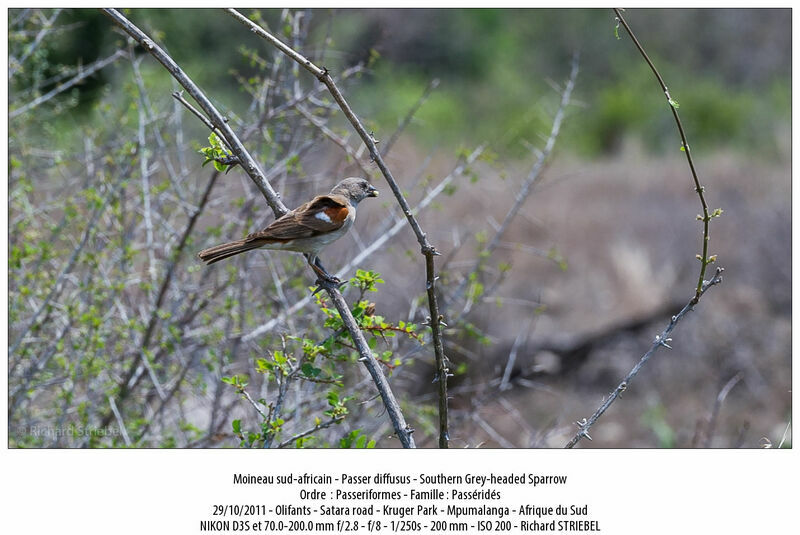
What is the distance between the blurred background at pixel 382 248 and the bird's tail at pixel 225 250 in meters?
0.39

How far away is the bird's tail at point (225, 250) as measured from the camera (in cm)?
321

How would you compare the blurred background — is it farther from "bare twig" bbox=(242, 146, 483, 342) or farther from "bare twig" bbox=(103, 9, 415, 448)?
"bare twig" bbox=(103, 9, 415, 448)

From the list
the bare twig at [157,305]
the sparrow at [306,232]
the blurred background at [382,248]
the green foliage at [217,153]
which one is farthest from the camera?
the blurred background at [382,248]

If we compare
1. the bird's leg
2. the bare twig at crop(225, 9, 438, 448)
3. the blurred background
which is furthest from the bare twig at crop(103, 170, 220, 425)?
the bare twig at crop(225, 9, 438, 448)

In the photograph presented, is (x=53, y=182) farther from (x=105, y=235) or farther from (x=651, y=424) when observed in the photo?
(x=651, y=424)

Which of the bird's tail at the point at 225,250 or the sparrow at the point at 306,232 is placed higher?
the sparrow at the point at 306,232

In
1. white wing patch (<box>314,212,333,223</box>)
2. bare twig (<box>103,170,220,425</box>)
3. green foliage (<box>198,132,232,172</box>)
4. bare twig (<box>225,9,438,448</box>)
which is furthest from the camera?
bare twig (<box>103,170,220,425</box>)

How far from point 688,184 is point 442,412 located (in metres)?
13.3

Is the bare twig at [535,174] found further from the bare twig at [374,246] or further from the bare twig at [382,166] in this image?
the bare twig at [382,166]

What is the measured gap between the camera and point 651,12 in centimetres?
2800

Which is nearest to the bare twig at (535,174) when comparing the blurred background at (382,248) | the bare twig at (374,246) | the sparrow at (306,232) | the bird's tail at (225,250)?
the blurred background at (382,248)

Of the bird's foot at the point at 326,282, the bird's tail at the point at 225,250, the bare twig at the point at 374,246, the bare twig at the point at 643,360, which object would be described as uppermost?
the bare twig at the point at 374,246

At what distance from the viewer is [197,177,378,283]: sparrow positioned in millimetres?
3316

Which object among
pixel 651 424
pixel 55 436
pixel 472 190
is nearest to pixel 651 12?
pixel 472 190
